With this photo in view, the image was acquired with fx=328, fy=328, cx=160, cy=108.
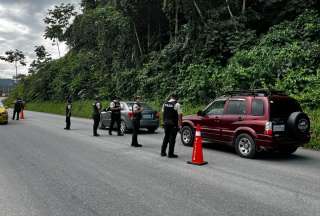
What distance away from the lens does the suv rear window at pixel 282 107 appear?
8680 mm

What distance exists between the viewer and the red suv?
8586 mm

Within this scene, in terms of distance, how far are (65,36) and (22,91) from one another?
1531cm

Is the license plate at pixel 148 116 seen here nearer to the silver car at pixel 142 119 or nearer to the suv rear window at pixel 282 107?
the silver car at pixel 142 119

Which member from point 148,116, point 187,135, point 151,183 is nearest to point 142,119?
point 148,116

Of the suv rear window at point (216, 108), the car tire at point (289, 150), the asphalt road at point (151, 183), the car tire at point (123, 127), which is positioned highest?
the suv rear window at point (216, 108)

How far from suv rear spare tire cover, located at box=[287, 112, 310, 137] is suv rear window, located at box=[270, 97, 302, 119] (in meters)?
0.22

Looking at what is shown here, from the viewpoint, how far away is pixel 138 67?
29750 mm

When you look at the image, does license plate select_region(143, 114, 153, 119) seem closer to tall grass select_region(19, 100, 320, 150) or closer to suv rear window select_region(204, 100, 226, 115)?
tall grass select_region(19, 100, 320, 150)

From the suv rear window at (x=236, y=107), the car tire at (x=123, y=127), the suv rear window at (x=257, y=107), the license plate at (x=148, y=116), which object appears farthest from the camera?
the license plate at (x=148, y=116)

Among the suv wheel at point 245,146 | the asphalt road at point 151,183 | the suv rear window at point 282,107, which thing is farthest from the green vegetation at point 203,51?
the asphalt road at point 151,183

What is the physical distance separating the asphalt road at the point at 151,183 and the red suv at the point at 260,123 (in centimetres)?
45

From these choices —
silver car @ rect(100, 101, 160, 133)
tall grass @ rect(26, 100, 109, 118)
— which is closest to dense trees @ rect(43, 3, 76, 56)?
tall grass @ rect(26, 100, 109, 118)

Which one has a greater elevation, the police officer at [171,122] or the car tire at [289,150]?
the police officer at [171,122]

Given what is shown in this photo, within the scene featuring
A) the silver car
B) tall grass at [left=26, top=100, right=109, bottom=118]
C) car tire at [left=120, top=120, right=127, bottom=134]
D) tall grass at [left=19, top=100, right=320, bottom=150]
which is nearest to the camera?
tall grass at [left=19, top=100, right=320, bottom=150]
